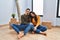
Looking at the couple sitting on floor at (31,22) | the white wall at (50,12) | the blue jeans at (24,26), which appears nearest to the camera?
the blue jeans at (24,26)

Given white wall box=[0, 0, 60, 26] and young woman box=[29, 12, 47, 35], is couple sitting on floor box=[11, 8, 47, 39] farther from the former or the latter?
white wall box=[0, 0, 60, 26]

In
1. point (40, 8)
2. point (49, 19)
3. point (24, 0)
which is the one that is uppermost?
point (24, 0)

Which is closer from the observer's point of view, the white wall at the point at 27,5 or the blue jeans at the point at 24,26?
the blue jeans at the point at 24,26

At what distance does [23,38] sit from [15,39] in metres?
0.23

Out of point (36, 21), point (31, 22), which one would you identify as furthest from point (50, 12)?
point (31, 22)

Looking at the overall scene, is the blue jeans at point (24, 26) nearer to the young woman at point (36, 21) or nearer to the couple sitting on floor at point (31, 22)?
the couple sitting on floor at point (31, 22)

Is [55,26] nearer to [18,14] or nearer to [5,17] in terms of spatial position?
[18,14]

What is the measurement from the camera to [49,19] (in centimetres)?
510

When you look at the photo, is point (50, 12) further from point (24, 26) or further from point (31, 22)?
point (24, 26)

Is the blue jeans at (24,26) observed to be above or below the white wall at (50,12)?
below

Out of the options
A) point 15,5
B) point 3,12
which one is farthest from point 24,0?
point 3,12

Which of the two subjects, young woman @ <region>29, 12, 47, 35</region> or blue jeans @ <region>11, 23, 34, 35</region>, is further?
young woman @ <region>29, 12, 47, 35</region>

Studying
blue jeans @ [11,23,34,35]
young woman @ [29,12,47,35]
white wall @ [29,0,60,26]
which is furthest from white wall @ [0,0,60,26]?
blue jeans @ [11,23,34,35]

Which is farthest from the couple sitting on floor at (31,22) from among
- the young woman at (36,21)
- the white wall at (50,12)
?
the white wall at (50,12)
